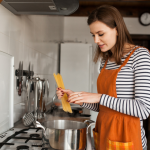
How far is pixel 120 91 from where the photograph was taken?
2.91 ft

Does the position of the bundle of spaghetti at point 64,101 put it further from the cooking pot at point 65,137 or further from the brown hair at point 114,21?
the brown hair at point 114,21

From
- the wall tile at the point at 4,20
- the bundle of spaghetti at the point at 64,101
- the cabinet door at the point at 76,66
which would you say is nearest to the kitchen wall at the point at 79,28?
the cabinet door at the point at 76,66

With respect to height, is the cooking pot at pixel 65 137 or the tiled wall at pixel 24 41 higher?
the tiled wall at pixel 24 41

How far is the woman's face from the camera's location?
916mm

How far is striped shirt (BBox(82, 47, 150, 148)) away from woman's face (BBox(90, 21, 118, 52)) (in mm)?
138

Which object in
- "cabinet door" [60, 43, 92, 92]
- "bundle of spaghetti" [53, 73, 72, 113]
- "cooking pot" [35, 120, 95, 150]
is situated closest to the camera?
"cooking pot" [35, 120, 95, 150]

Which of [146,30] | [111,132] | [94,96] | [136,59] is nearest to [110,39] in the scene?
[136,59]

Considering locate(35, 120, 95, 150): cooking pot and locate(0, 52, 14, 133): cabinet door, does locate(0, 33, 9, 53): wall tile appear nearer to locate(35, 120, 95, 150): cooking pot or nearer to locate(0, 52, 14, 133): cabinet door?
locate(0, 52, 14, 133): cabinet door

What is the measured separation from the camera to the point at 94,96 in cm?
84

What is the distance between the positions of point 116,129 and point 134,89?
0.21 m

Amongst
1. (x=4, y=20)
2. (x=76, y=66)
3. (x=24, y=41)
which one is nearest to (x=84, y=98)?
(x=4, y=20)

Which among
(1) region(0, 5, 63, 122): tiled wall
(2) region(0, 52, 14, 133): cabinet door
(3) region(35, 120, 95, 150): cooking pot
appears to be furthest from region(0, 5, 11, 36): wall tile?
(3) region(35, 120, 95, 150): cooking pot

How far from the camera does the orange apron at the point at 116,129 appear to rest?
844 mm

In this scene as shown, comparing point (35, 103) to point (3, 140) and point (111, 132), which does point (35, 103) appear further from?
point (111, 132)
